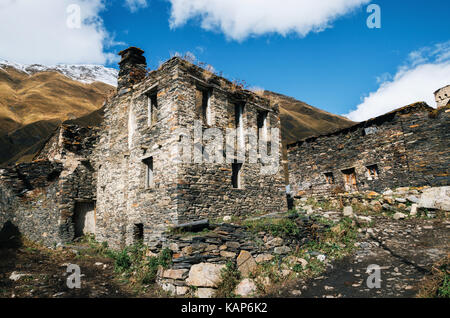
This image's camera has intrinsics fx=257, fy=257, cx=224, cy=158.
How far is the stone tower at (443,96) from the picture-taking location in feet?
49.2

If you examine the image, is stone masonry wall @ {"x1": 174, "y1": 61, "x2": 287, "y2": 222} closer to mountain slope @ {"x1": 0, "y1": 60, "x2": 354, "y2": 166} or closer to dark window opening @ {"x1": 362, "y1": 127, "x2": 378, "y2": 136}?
dark window opening @ {"x1": 362, "y1": 127, "x2": 378, "y2": 136}

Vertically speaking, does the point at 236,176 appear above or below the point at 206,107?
below

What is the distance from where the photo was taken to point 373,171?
13938mm

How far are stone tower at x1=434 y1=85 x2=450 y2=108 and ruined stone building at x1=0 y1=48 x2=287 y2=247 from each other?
10.1m

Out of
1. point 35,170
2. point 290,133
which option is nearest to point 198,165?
point 35,170

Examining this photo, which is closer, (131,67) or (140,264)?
(140,264)

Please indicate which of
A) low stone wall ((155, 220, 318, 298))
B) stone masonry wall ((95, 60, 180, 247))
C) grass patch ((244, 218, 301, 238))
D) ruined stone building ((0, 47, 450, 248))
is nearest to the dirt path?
low stone wall ((155, 220, 318, 298))

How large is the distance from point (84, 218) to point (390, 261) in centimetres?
1348

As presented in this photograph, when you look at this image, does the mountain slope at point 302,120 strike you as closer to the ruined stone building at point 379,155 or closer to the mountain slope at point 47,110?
the mountain slope at point 47,110

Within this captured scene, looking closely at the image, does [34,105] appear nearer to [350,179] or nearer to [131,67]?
[131,67]

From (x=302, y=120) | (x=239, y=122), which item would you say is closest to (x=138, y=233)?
(x=239, y=122)

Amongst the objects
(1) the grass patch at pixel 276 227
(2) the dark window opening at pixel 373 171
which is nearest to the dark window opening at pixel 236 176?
(1) the grass patch at pixel 276 227
